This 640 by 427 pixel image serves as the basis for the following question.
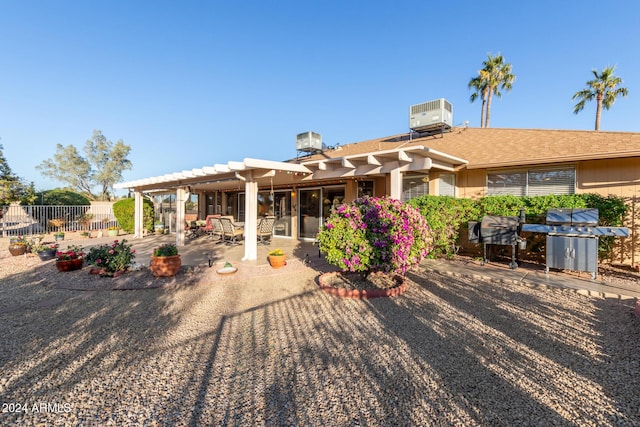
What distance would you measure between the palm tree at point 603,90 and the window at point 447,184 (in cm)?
1445

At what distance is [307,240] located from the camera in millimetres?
11602

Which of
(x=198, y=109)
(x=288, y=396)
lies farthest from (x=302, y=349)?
(x=198, y=109)

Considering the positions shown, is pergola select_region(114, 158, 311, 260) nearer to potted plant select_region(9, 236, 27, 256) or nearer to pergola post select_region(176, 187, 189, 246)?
pergola post select_region(176, 187, 189, 246)

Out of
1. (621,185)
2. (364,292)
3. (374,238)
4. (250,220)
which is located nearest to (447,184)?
(621,185)

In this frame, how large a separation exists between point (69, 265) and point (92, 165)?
37.1 meters

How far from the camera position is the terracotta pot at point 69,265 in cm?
635

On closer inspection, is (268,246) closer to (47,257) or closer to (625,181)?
(47,257)

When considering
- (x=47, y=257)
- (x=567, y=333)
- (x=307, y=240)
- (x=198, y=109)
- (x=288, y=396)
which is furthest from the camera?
(x=198, y=109)

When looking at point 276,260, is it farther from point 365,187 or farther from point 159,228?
point 159,228

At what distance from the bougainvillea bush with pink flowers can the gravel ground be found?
0.68 meters

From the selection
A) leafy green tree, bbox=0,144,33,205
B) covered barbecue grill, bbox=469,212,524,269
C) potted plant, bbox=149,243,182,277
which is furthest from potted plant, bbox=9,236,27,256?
covered barbecue grill, bbox=469,212,524,269

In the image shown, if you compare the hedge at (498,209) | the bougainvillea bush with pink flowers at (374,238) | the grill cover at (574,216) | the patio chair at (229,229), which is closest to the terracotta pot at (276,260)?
the bougainvillea bush with pink flowers at (374,238)

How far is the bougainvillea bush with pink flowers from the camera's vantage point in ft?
15.5

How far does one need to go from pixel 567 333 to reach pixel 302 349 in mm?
3282
